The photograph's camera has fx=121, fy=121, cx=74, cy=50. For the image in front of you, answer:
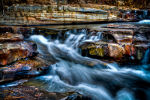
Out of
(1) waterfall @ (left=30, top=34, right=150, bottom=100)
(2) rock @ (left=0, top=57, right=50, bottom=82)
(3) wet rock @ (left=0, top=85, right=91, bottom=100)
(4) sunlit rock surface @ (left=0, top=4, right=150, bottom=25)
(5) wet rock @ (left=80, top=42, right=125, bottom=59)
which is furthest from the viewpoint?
(4) sunlit rock surface @ (left=0, top=4, right=150, bottom=25)

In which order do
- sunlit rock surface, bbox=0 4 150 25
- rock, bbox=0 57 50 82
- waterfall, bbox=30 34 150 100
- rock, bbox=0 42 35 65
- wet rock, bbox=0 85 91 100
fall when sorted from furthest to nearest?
sunlit rock surface, bbox=0 4 150 25
rock, bbox=0 42 35 65
rock, bbox=0 57 50 82
waterfall, bbox=30 34 150 100
wet rock, bbox=0 85 91 100

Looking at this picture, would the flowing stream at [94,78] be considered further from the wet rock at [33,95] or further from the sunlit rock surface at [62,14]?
the sunlit rock surface at [62,14]

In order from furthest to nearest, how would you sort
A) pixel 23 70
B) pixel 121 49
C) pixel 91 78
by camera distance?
pixel 121 49 < pixel 91 78 < pixel 23 70

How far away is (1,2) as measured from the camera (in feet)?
28.0

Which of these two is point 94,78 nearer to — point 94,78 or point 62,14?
point 94,78

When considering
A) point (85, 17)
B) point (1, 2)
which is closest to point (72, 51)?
point (85, 17)

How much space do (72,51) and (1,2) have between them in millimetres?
6576

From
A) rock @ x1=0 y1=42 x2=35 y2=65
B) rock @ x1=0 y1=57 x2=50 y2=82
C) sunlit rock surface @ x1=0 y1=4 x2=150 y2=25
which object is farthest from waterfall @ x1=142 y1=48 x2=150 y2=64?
sunlit rock surface @ x1=0 y1=4 x2=150 y2=25

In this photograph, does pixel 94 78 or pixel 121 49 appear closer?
pixel 94 78

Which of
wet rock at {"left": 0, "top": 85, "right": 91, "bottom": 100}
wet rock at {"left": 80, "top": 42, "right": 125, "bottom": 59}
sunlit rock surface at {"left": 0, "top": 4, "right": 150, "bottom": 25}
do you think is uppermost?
sunlit rock surface at {"left": 0, "top": 4, "right": 150, "bottom": 25}

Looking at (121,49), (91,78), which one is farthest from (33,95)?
(121,49)

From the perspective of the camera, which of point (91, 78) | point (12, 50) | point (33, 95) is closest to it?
point (33, 95)

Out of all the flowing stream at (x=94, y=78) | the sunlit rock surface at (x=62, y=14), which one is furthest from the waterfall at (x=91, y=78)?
the sunlit rock surface at (x=62, y=14)

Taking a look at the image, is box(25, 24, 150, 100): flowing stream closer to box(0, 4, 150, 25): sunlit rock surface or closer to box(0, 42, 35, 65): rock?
box(0, 42, 35, 65): rock
